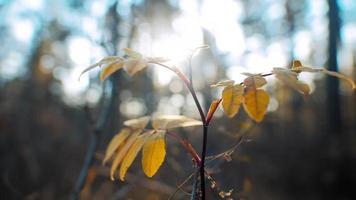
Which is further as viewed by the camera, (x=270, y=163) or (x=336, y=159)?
(x=270, y=163)

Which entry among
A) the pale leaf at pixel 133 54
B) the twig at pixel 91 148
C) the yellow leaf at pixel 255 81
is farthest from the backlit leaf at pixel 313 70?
the twig at pixel 91 148

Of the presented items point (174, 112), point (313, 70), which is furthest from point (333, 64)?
point (313, 70)

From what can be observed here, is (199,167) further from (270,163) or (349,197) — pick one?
(270,163)

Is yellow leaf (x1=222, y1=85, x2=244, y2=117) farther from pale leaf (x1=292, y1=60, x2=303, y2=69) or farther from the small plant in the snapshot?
pale leaf (x1=292, y1=60, x2=303, y2=69)

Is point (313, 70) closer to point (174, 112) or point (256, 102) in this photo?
point (256, 102)

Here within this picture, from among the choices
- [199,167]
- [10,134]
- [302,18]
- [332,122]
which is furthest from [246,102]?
[302,18]

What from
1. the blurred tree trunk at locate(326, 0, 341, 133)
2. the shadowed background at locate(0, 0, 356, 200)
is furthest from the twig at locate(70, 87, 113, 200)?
the blurred tree trunk at locate(326, 0, 341, 133)

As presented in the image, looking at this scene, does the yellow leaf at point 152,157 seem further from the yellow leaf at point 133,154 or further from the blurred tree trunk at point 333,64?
the blurred tree trunk at point 333,64
